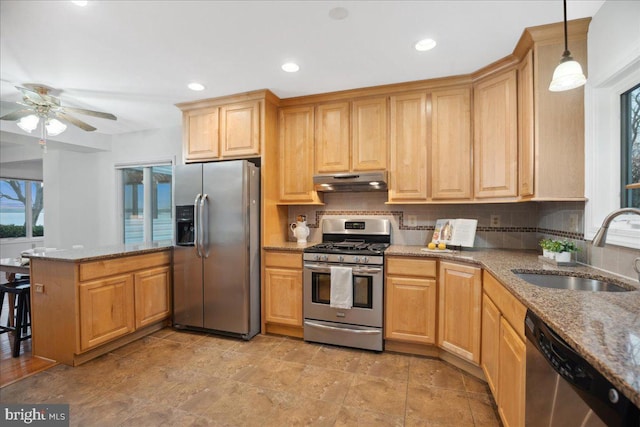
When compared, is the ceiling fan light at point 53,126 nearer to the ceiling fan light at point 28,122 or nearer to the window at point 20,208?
the ceiling fan light at point 28,122

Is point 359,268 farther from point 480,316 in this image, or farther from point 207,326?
point 207,326

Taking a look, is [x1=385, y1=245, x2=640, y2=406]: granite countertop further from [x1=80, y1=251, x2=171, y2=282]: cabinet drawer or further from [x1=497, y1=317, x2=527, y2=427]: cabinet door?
[x1=80, y1=251, x2=171, y2=282]: cabinet drawer

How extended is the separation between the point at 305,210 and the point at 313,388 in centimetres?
192

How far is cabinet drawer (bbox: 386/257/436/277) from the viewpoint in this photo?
2520 millimetres

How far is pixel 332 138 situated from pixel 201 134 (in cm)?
149

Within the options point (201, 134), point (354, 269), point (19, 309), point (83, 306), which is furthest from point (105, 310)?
point (354, 269)

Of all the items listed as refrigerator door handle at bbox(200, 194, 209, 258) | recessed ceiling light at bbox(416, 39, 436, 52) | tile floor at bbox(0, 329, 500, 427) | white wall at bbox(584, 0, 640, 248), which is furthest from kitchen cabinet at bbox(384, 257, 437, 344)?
refrigerator door handle at bbox(200, 194, 209, 258)

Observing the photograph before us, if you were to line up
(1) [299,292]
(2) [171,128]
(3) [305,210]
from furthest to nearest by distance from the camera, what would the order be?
(2) [171,128], (3) [305,210], (1) [299,292]

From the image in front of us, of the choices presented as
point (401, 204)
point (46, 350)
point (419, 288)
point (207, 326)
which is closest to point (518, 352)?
point (419, 288)

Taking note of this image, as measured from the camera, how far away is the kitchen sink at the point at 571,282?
1559mm

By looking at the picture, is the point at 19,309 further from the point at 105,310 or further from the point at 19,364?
the point at 105,310

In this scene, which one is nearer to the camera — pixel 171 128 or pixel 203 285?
pixel 203 285

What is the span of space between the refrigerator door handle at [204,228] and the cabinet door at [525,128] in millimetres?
2781

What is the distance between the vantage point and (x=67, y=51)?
231cm
